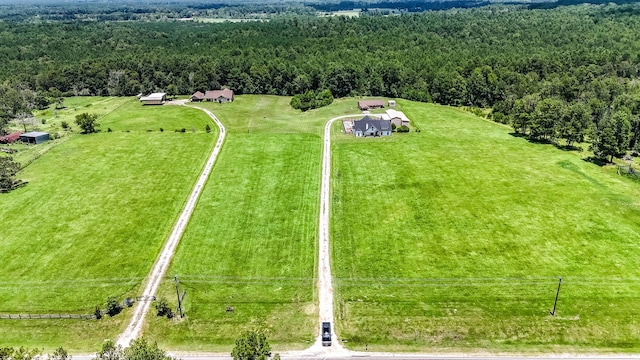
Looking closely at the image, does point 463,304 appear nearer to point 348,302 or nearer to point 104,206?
point 348,302

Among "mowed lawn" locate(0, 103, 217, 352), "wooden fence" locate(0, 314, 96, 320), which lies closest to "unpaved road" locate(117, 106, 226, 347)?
"mowed lawn" locate(0, 103, 217, 352)

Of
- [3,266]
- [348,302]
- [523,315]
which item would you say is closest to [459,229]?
[523,315]

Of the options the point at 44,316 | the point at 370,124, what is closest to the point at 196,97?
the point at 370,124

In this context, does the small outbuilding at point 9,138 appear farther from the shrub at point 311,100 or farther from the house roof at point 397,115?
the house roof at point 397,115

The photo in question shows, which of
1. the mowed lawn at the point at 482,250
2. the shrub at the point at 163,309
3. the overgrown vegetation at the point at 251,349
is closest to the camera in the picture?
the overgrown vegetation at the point at 251,349

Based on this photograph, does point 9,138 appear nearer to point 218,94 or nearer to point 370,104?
point 218,94

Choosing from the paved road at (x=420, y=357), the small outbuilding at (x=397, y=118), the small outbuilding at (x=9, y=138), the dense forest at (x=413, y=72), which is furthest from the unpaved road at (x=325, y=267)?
the small outbuilding at (x=9, y=138)

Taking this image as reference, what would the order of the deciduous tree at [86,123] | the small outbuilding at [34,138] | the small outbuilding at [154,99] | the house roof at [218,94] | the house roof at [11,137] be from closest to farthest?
the small outbuilding at [34,138], the house roof at [11,137], the deciduous tree at [86,123], the small outbuilding at [154,99], the house roof at [218,94]
